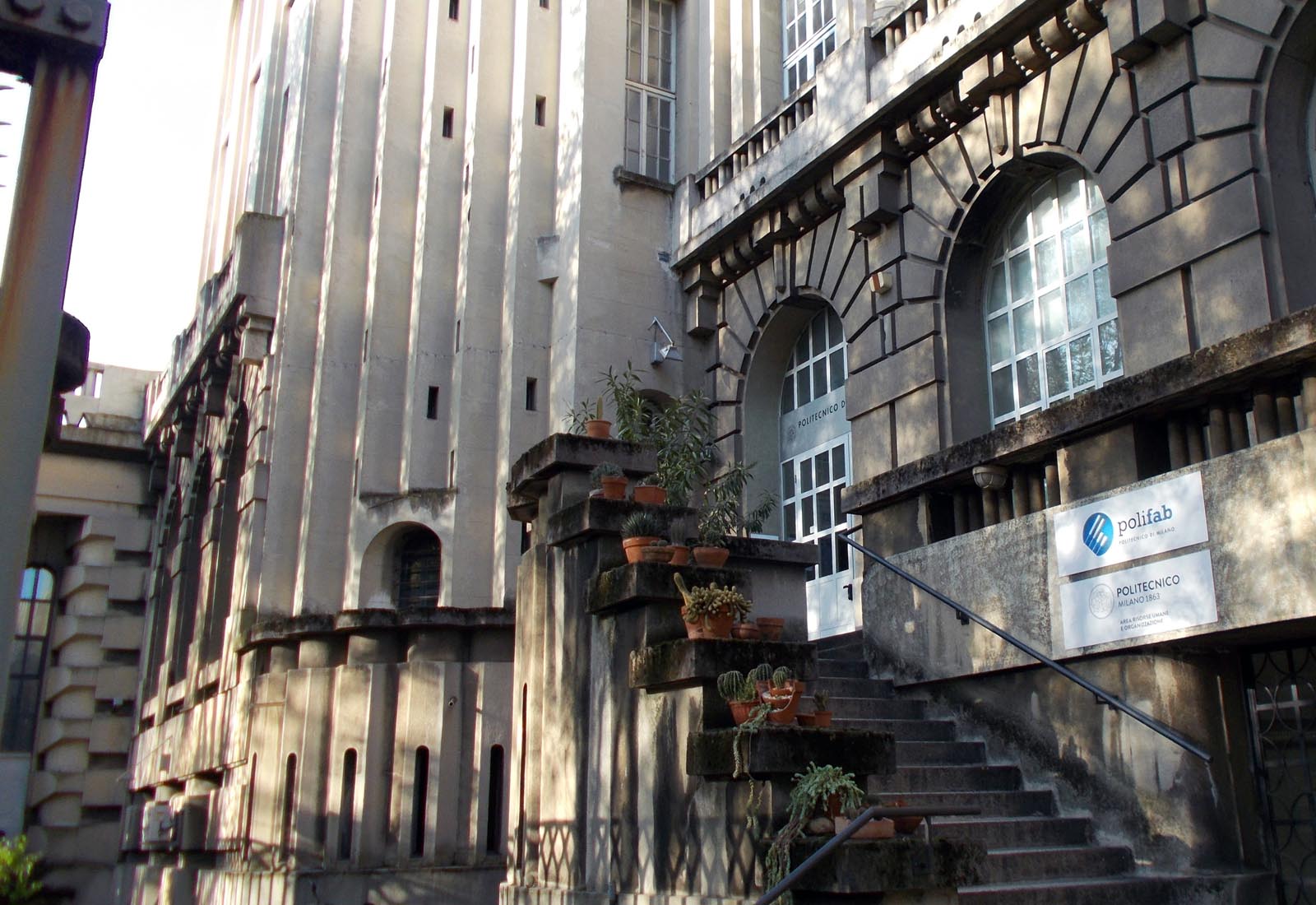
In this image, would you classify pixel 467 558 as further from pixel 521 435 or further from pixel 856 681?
pixel 856 681

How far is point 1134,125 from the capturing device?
12.2 m

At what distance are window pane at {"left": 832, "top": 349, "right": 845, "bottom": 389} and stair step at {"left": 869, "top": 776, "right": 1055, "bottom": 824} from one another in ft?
27.8

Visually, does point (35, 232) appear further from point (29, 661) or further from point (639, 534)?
point (29, 661)

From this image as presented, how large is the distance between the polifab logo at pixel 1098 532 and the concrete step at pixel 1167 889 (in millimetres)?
2280

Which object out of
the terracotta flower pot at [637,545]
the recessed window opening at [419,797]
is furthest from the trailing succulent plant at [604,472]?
the recessed window opening at [419,797]

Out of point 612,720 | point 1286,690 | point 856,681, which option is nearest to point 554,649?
point 612,720

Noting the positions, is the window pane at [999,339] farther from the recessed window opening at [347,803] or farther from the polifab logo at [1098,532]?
the recessed window opening at [347,803]

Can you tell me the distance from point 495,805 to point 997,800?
9.16 metres

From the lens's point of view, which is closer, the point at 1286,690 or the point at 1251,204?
the point at 1286,690

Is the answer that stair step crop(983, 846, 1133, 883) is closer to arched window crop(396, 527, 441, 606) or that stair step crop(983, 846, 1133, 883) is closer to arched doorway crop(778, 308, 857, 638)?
arched doorway crop(778, 308, 857, 638)

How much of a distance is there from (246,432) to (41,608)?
1212 centimetres

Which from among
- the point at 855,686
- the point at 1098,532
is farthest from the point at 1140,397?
the point at 855,686

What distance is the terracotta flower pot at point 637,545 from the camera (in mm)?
9117

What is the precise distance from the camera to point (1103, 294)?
1306 centimetres
